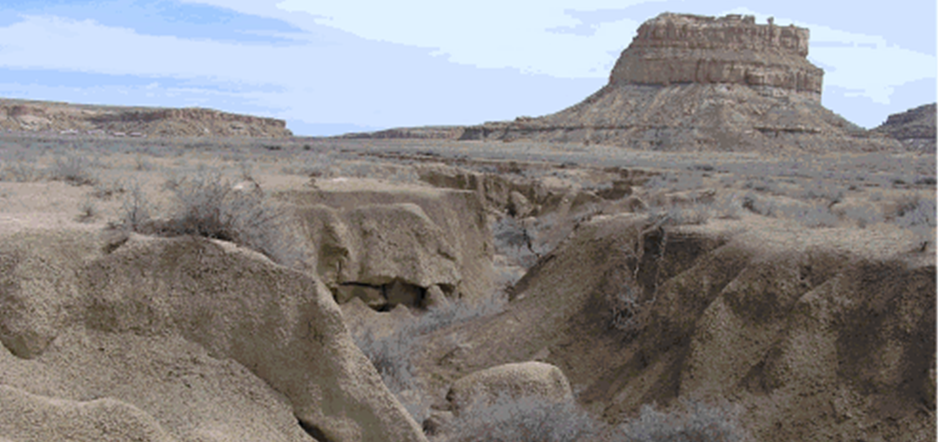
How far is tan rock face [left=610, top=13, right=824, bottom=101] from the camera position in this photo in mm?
90438

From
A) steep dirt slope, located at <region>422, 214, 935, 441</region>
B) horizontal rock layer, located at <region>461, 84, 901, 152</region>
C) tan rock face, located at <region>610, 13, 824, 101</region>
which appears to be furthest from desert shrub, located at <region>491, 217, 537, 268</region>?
tan rock face, located at <region>610, 13, 824, 101</region>

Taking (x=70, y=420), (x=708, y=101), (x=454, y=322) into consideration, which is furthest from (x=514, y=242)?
(x=708, y=101)

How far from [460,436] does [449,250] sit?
19.4 feet

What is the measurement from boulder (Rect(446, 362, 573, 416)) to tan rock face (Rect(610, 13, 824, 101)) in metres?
89.2

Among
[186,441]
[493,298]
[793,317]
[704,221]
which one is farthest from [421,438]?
[493,298]

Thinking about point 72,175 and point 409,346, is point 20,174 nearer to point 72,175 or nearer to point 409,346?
point 72,175

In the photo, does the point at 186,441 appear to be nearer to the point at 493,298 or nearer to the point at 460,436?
the point at 460,436

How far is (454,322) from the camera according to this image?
34.4ft

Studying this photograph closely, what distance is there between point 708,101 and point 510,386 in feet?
272

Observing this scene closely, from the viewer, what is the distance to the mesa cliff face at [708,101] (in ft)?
257

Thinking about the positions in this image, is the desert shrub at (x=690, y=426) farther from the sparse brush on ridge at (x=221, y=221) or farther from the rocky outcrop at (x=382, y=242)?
the rocky outcrop at (x=382, y=242)

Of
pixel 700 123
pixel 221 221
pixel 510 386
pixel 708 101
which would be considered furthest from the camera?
pixel 708 101

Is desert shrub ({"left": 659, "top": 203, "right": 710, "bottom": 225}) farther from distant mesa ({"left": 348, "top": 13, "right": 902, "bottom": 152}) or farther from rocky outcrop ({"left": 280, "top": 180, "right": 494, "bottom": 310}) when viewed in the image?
distant mesa ({"left": 348, "top": 13, "right": 902, "bottom": 152})

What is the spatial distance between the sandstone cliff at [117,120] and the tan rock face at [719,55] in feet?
179
